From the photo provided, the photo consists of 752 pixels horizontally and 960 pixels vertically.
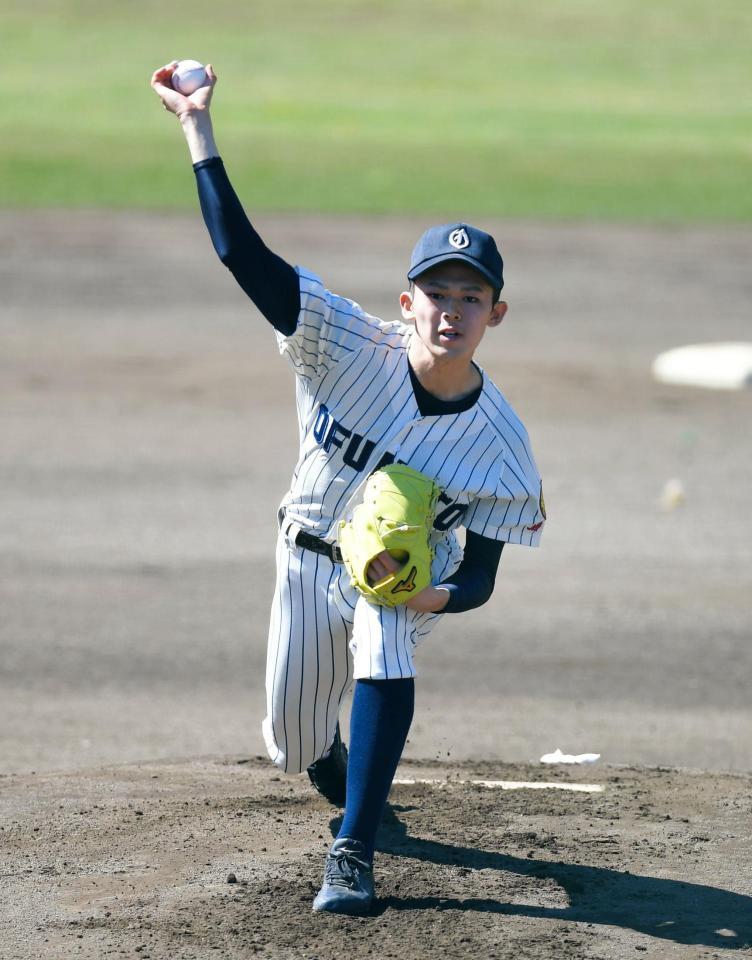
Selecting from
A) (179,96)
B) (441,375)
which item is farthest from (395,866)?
(179,96)

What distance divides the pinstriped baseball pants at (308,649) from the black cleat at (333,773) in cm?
22

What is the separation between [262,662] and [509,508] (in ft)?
10.5

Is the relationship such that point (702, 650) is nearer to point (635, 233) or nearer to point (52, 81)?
point (635, 233)

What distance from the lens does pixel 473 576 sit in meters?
4.11

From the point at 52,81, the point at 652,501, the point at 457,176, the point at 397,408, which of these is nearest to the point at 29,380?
the point at 652,501

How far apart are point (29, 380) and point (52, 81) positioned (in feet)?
78.5

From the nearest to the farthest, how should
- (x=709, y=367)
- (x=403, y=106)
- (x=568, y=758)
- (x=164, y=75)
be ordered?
(x=164, y=75)
(x=568, y=758)
(x=709, y=367)
(x=403, y=106)

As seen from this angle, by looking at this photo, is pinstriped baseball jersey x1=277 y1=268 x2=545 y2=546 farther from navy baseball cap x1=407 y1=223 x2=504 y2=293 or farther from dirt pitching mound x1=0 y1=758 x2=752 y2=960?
dirt pitching mound x1=0 y1=758 x2=752 y2=960

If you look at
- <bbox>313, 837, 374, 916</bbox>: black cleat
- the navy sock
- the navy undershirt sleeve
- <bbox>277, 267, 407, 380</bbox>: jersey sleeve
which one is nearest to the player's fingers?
the navy undershirt sleeve

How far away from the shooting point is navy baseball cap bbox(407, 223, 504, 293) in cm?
398

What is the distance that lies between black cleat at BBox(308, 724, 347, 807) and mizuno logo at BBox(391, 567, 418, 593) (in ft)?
3.12

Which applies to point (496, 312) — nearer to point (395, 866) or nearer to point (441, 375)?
point (441, 375)

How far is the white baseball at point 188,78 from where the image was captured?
13.6ft

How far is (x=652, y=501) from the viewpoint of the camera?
992cm
